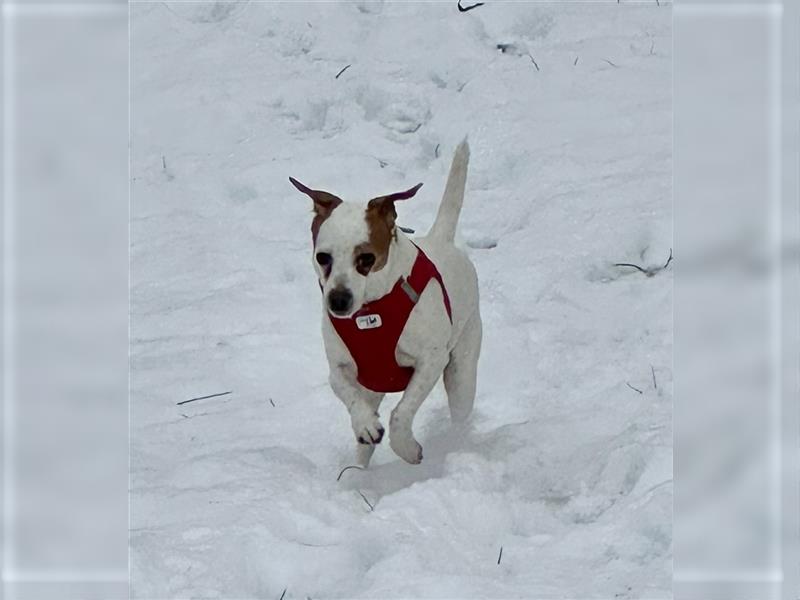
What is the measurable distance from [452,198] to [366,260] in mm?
562

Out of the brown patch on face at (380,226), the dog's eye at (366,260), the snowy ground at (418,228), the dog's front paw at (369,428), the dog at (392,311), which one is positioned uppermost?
the brown patch on face at (380,226)

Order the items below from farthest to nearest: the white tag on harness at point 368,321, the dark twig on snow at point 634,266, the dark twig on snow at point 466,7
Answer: the dark twig on snow at point 466,7 → the dark twig on snow at point 634,266 → the white tag on harness at point 368,321

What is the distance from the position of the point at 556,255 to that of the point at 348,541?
1612mm

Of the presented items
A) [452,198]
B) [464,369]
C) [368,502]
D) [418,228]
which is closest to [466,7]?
[418,228]

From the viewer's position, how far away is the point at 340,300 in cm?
216

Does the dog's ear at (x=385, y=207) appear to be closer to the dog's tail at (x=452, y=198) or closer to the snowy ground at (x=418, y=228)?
the dog's tail at (x=452, y=198)

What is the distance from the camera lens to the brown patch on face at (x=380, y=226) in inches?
87.0

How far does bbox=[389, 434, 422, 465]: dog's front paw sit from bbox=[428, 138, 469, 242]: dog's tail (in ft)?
1.70

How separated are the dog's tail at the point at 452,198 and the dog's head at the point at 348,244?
0.47 meters

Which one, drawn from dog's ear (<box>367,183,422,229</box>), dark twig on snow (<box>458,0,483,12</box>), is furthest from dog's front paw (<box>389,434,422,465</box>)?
dark twig on snow (<box>458,0,483,12</box>)

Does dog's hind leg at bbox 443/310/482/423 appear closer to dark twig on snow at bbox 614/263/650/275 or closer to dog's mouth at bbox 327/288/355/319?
dog's mouth at bbox 327/288/355/319

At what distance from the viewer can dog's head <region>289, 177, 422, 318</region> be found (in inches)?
85.6

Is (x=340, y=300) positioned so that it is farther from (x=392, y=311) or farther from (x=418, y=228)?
(x=418, y=228)

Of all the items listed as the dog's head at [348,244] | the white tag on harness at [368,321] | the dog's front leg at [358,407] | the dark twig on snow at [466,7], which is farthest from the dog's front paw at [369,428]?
the dark twig on snow at [466,7]
